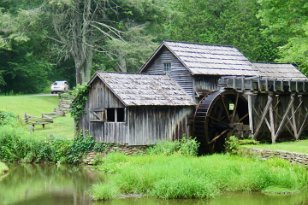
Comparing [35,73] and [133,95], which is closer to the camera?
[133,95]

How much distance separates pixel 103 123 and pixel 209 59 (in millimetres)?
7624

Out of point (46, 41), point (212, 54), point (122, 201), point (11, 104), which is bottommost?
point (122, 201)

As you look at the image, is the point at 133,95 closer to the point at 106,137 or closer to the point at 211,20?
the point at 106,137

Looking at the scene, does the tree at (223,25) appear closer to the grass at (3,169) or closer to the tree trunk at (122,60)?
the tree trunk at (122,60)

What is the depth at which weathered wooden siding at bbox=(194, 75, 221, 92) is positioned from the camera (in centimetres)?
3053

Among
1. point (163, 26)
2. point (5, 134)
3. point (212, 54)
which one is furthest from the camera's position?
point (163, 26)

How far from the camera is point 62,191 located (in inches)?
818

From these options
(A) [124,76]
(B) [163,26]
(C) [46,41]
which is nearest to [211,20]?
(B) [163,26]

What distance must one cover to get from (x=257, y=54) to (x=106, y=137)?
75.3ft

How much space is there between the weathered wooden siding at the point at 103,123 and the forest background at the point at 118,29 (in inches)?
552

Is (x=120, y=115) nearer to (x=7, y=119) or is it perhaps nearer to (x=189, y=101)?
(x=189, y=101)

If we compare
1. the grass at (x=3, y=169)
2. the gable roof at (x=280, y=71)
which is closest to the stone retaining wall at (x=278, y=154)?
the gable roof at (x=280, y=71)

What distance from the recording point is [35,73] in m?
55.3

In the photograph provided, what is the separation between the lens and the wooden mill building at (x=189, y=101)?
28.1 meters
